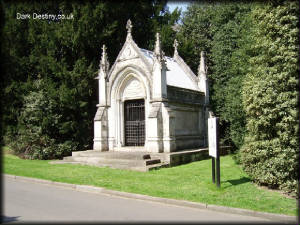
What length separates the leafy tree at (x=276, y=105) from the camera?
9.23 metres

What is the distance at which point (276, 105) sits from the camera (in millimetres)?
9594

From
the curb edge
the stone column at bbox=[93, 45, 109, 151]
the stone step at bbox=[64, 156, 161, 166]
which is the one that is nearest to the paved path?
the curb edge

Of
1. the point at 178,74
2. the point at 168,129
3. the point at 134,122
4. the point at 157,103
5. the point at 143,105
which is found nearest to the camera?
the point at 168,129

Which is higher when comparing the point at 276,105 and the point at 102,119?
the point at 276,105

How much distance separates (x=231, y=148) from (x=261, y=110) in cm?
1173

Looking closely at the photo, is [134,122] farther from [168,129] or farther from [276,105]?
[276,105]

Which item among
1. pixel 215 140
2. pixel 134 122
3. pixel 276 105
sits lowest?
pixel 215 140

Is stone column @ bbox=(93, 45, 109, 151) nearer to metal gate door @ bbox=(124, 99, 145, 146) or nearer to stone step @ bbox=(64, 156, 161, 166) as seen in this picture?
metal gate door @ bbox=(124, 99, 145, 146)

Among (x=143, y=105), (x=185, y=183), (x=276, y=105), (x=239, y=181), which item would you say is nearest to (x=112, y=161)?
(x=143, y=105)

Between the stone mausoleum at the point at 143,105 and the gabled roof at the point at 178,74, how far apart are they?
9 centimetres

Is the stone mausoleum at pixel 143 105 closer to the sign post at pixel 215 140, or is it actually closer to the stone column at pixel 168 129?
the stone column at pixel 168 129

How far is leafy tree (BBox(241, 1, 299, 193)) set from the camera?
923 centimetres

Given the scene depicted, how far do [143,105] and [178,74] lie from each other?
13.2ft

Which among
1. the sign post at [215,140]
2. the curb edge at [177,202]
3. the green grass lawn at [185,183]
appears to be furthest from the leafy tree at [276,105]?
the curb edge at [177,202]
